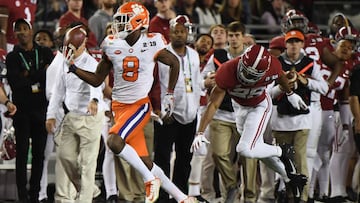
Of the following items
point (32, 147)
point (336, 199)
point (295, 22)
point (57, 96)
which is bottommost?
point (336, 199)

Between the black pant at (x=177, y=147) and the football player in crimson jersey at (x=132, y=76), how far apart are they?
29.0 inches

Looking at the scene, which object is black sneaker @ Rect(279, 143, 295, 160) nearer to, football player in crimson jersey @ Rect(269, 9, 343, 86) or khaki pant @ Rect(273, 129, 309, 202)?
khaki pant @ Rect(273, 129, 309, 202)

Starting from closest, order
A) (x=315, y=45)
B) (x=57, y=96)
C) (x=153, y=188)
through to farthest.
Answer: (x=153, y=188)
(x=57, y=96)
(x=315, y=45)

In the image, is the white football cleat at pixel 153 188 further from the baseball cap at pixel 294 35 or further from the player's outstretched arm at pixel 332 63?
the player's outstretched arm at pixel 332 63

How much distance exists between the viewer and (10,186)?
39.2 ft

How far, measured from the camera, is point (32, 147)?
451 inches

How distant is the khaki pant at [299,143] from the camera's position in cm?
1128

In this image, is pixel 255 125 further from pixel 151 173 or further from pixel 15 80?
pixel 15 80

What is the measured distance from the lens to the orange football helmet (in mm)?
10273

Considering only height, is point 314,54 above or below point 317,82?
above

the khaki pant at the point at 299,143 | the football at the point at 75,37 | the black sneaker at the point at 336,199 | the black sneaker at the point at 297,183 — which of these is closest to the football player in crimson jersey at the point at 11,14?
the football at the point at 75,37

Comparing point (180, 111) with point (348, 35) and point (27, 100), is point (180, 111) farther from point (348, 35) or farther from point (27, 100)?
point (348, 35)

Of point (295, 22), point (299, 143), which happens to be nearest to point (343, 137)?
point (299, 143)

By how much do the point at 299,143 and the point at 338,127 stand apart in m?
1.12
